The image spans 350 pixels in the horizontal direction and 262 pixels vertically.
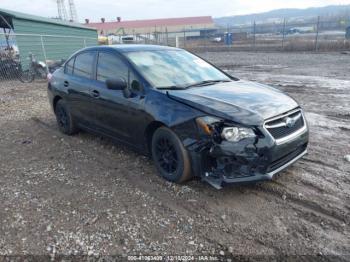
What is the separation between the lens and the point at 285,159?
357cm

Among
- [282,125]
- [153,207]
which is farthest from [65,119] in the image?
[282,125]

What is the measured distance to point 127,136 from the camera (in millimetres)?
4402

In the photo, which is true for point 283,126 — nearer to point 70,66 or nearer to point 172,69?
point 172,69

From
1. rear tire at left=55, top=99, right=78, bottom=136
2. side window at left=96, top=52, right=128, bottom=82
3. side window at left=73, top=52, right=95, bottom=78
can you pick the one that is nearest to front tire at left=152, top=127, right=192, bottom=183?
side window at left=96, top=52, right=128, bottom=82

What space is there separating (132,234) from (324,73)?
12.5 meters

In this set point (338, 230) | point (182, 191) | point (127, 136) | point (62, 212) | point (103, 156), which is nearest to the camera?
point (338, 230)

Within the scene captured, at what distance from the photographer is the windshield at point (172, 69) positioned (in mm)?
4164

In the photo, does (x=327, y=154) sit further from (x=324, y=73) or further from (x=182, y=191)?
(x=324, y=73)

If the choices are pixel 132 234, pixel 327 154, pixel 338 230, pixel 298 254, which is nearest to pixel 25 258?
pixel 132 234

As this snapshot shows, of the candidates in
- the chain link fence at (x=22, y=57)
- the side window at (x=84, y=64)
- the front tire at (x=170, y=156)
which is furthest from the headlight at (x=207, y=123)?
→ the chain link fence at (x=22, y=57)

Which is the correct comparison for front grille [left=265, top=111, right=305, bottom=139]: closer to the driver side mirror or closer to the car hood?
the car hood

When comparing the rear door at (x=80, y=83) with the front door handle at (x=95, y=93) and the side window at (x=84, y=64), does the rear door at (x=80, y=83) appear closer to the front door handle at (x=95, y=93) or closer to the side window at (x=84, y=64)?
the side window at (x=84, y=64)

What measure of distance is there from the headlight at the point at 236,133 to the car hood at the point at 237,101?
8 centimetres

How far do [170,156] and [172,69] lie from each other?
1369 millimetres
